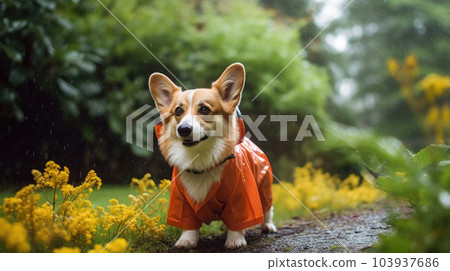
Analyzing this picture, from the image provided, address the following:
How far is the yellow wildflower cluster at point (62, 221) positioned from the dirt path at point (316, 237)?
405 mm

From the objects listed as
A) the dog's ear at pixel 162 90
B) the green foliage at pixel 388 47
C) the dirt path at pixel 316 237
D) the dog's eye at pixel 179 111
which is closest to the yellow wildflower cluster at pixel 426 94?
the dirt path at pixel 316 237

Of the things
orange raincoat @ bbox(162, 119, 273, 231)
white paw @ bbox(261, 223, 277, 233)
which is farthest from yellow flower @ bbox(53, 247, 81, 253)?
white paw @ bbox(261, 223, 277, 233)

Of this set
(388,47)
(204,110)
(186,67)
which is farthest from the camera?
(388,47)

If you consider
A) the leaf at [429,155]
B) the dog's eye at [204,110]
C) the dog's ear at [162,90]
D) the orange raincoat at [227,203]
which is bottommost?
the orange raincoat at [227,203]

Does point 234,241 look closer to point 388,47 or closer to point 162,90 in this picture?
point 162,90

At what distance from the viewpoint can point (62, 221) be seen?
1741 millimetres

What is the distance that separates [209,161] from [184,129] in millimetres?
269

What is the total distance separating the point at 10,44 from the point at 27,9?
28cm

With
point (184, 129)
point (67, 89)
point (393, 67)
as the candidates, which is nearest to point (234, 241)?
point (184, 129)

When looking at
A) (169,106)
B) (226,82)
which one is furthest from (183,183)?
(226,82)

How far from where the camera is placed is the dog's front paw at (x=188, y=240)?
2131 mm

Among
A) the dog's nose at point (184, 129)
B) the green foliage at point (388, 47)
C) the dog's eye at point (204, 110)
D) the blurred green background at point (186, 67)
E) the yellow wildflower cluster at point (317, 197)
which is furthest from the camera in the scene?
the green foliage at point (388, 47)

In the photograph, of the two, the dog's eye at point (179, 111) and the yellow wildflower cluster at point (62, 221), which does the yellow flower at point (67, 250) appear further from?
the dog's eye at point (179, 111)

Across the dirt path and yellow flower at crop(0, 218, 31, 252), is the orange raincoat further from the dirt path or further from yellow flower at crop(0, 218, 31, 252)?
yellow flower at crop(0, 218, 31, 252)
